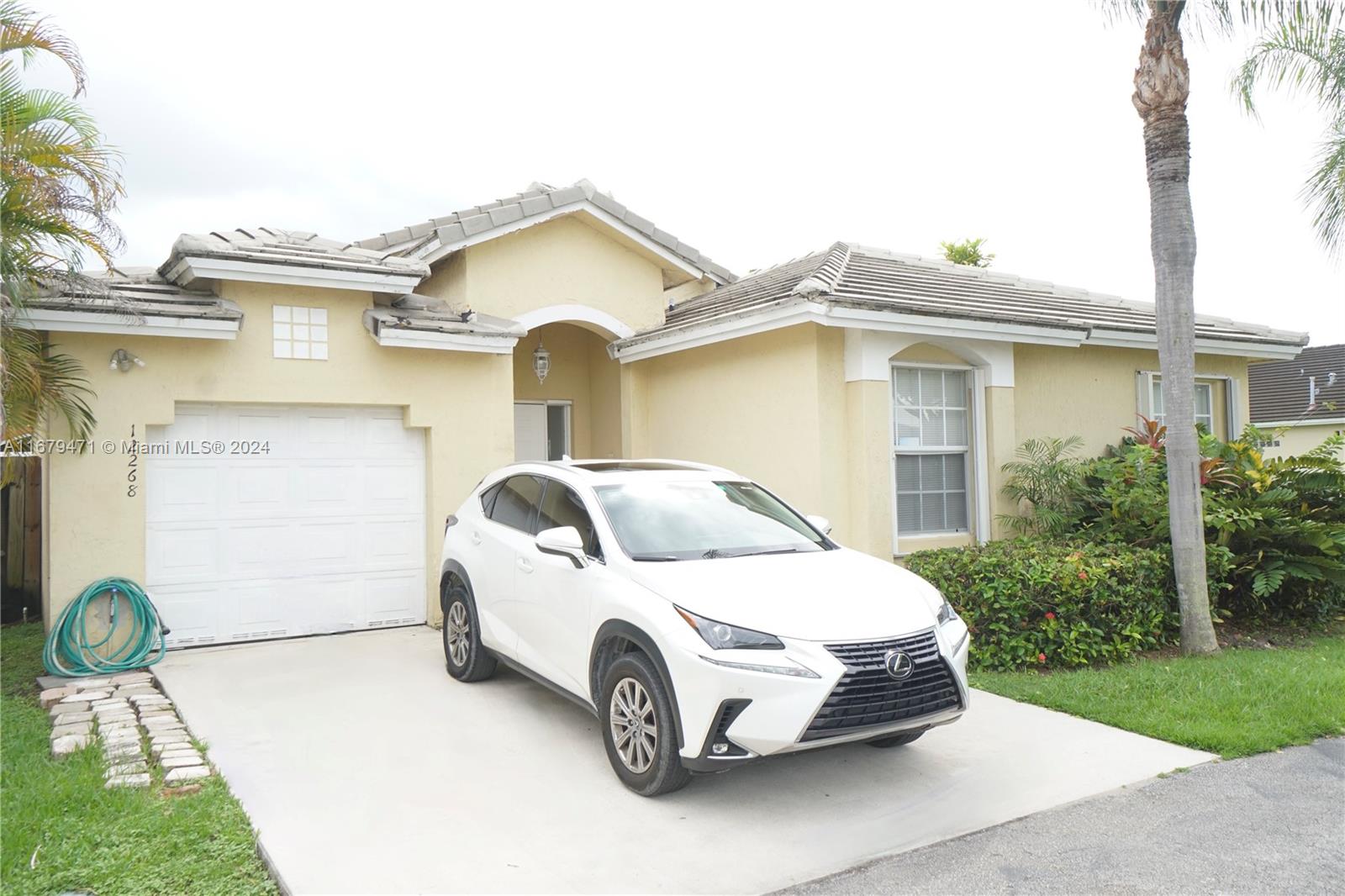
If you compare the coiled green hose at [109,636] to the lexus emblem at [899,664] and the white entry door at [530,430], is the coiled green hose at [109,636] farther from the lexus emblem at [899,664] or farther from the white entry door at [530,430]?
the lexus emblem at [899,664]

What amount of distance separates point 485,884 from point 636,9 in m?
9.23

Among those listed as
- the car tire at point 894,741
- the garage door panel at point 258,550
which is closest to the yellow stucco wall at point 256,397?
the garage door panel at point 258,550

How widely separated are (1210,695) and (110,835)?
6886 millimetres

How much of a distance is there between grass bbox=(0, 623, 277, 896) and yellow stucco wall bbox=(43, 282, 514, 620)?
304cm

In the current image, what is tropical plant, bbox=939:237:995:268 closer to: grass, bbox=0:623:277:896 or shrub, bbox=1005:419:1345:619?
shrub, bbox=1005:419:1345:619

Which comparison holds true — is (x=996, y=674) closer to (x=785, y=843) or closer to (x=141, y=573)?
(x=785, y=843)

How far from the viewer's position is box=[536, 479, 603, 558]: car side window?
5.69m

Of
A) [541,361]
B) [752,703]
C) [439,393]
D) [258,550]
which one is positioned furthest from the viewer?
[541,361]

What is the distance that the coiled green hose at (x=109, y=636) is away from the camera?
7590mm

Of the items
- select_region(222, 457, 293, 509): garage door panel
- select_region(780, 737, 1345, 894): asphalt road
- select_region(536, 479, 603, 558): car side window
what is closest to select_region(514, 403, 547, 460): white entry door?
select_region(222, 457, 293, 509): garage door panel

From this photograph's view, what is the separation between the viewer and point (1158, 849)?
422 centimetres

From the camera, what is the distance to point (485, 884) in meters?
3.92

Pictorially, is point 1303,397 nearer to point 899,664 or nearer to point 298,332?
point 899,664

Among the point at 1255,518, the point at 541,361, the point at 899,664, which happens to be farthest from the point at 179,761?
the point at 1255,518
